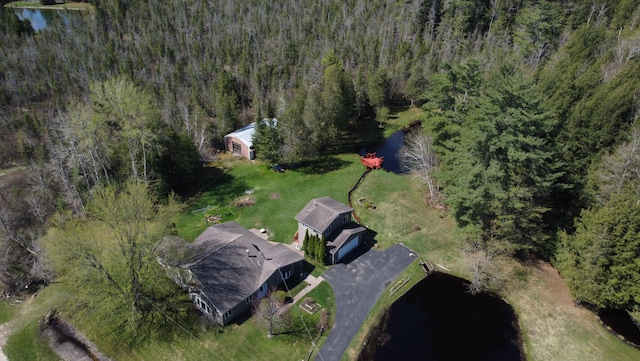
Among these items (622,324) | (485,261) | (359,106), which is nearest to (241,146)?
(359,106)

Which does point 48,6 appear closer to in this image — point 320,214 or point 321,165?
point 321,165

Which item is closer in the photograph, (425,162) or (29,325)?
(29,325)

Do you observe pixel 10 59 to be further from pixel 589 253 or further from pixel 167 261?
pixel 589 253

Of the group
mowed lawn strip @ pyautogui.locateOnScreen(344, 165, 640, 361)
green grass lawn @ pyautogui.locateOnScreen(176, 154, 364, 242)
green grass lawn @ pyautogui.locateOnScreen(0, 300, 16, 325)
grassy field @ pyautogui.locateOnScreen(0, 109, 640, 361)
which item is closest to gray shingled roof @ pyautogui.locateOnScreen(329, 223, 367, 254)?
grassy field @ pyautogui.locateOnScreen(0, 109, 640, 361)

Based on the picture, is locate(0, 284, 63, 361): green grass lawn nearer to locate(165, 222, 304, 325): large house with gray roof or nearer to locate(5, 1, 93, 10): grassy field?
locate(165, 222, 304, 325): large house with gray roof

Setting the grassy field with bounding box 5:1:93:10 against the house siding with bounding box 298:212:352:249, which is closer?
the house siding with bounding box 298:212:352:249

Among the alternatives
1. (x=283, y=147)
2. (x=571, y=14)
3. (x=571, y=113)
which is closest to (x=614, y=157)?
(x=571, y=113)
